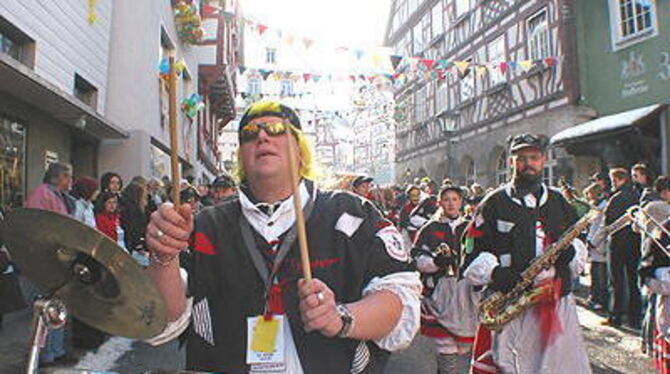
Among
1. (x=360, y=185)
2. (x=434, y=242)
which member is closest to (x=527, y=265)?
(x=434, y=242)

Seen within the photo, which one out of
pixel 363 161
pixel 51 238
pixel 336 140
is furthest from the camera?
pixel 336 140

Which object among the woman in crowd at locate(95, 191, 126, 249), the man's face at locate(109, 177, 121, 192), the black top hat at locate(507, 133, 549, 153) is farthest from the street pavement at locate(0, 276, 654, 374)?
the black top hat at locate(507, 133, 549, 153)

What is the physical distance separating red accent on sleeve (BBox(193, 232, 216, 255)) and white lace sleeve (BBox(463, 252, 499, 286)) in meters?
2.23

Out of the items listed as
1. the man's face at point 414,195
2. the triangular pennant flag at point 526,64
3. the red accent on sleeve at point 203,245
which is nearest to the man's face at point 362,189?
the man's face at point 414,195

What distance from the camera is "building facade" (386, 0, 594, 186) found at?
51.1ft

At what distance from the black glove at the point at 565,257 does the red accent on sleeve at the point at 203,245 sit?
2.55 m

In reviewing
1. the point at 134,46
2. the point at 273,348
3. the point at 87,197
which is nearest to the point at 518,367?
the point at 273,348

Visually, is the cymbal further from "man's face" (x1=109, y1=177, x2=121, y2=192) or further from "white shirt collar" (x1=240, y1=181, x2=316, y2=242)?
"man's face" (x1=109, y1=177, x2=121, y2=192)

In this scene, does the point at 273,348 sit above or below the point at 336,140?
below

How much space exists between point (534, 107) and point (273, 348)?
1711 centimetres

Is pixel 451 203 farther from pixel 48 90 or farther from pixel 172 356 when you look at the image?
pixel 48 90

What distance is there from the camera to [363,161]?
194 feet

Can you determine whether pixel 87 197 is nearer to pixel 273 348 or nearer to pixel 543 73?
pixel 273 348

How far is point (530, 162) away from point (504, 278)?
34.1 inches
